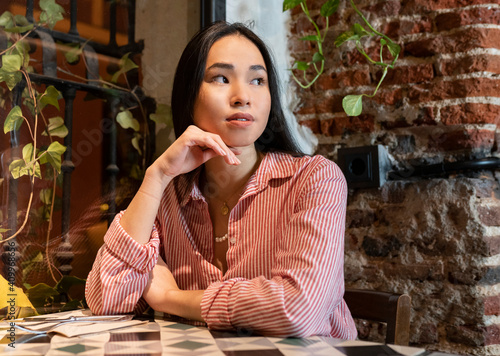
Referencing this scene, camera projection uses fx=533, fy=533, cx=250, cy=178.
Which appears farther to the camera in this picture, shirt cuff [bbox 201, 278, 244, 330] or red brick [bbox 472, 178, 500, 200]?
red brick [bbox 472, 178, 500, 200]

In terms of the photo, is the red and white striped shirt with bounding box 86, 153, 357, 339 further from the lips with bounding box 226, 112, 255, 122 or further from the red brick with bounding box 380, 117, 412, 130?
the red brick with bounding box 380, 117, 412, 130

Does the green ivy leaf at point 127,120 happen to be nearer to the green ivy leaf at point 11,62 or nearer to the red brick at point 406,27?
the green ivy leaf at point 11,62

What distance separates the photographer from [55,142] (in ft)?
4.79

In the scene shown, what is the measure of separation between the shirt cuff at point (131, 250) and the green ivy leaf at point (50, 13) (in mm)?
628

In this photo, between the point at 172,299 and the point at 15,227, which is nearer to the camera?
the point at 172,299

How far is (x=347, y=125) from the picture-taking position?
5.82 ft

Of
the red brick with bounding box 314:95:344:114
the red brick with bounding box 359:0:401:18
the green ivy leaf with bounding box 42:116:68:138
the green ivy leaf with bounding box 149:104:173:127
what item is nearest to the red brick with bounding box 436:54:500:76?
the red brick with bounding box 359:0:401:18

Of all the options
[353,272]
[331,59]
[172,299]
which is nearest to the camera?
[172,299]

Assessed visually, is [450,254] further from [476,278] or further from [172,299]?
[172,299]

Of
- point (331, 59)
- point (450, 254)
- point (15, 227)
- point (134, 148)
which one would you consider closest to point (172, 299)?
point (15, 227)

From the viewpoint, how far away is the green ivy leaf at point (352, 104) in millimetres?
1624

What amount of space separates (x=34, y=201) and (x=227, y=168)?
51 centimetres

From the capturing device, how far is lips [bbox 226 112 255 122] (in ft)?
4.09

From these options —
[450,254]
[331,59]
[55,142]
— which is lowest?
[450,254]
